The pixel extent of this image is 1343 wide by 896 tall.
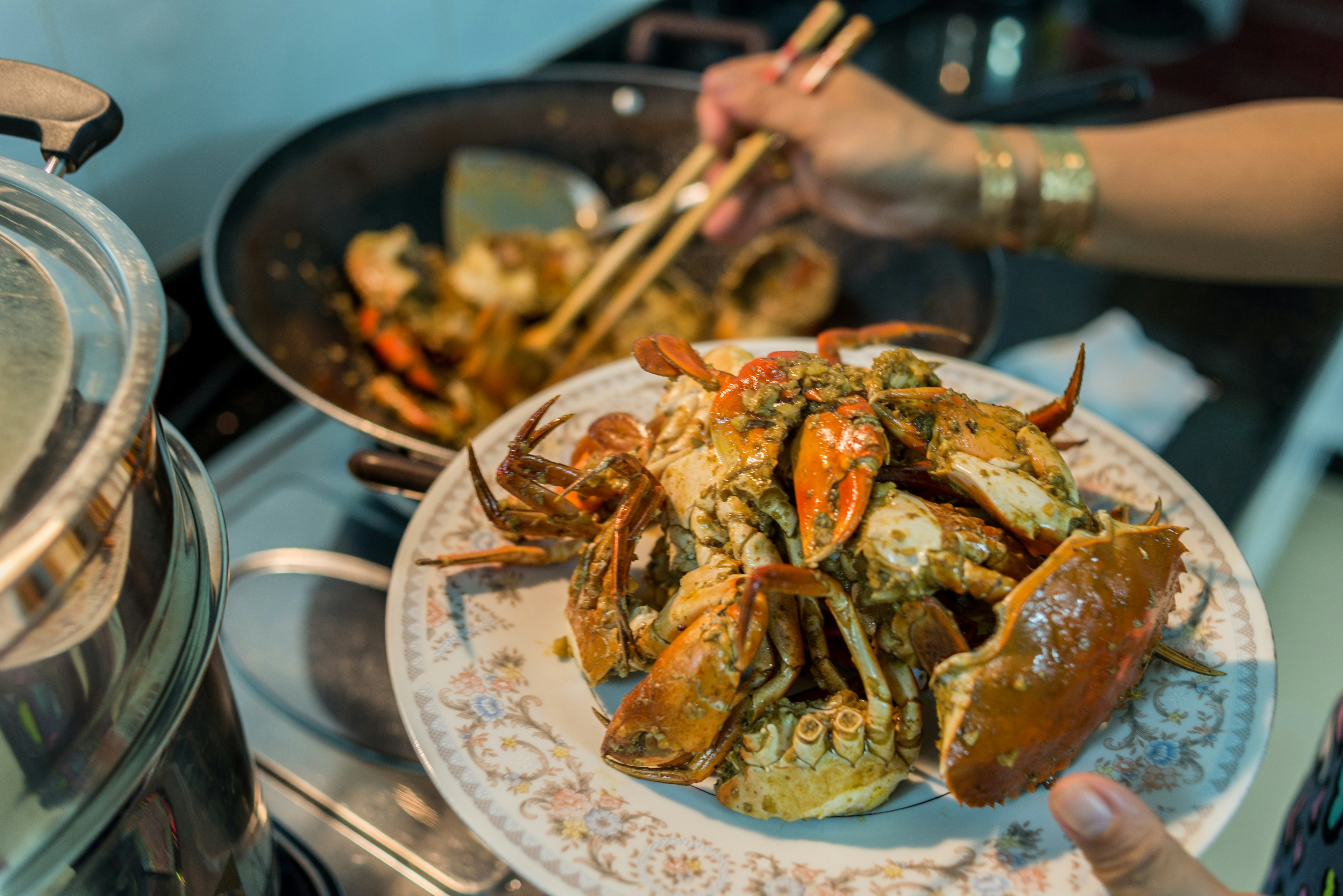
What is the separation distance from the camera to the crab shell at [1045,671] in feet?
1.80

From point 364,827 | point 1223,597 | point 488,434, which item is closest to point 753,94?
point 488,434

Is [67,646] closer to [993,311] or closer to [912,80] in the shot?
[993,311]

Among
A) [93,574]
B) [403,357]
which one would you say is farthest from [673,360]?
[403,357]

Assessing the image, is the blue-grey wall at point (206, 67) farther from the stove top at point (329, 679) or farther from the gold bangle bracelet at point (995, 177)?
the gold bangle bracelet at point (995, 177)

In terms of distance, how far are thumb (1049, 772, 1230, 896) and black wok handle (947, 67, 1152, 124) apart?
1.13 m

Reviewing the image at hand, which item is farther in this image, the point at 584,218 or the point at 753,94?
the point at 584,218

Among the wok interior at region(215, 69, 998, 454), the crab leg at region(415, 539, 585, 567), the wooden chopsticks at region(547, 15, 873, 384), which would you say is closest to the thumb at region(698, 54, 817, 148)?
the wooden chopsticks at region(547, 15, 873, 384)

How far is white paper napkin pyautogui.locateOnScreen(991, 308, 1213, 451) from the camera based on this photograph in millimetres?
1229

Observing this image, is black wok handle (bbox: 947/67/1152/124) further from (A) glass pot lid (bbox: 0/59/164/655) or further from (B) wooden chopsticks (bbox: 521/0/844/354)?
(A) glass pot lid (bbox: 0/59/164/655)

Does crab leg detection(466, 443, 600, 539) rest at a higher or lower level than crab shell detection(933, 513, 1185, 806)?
lower

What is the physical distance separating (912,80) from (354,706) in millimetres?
1737

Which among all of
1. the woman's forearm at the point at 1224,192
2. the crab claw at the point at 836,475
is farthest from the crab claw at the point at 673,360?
the woman's forearm at the point at 1224,192

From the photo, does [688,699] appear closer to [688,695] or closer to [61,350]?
[688,695]

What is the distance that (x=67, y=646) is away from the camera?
42cm
